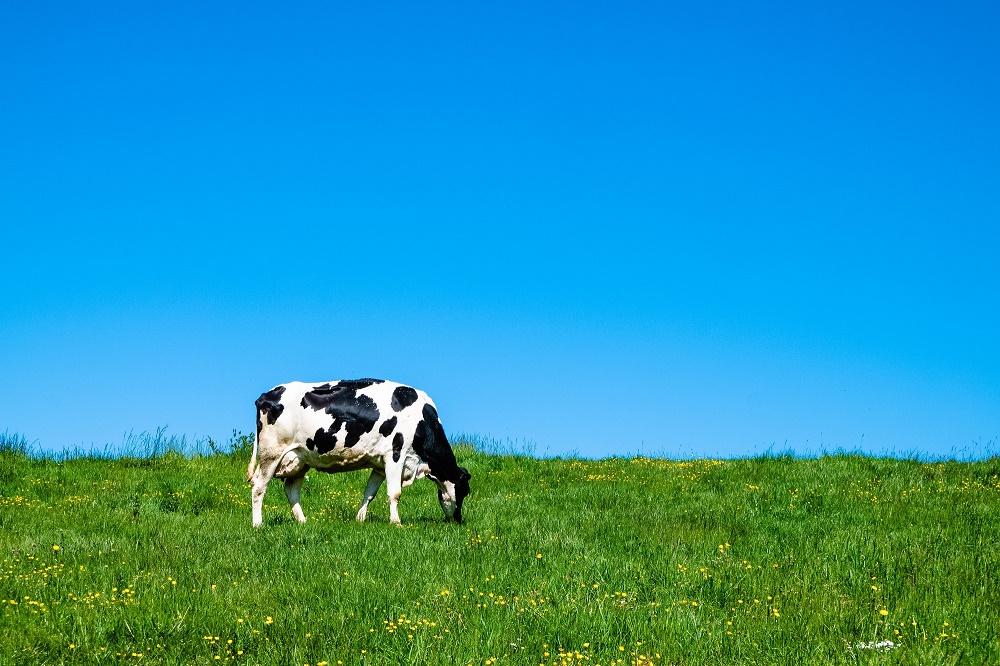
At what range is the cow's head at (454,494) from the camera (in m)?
15.5

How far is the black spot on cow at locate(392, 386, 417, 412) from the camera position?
1568 cm

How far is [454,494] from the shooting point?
15531 mm

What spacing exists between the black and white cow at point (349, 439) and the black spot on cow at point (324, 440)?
2 cm

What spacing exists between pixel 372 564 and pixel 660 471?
446 inches

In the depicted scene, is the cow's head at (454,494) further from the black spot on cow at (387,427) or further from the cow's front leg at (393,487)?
the black spot on cow at (387,427)

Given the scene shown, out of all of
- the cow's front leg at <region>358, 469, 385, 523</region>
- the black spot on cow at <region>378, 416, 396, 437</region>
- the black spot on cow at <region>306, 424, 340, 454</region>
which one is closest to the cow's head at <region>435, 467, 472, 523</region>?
the cow's front leg at <region>358, 469, 385, 523</region>

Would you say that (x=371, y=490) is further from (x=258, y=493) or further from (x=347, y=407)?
(x=258, y=493)

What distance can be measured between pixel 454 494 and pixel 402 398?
6.22ft

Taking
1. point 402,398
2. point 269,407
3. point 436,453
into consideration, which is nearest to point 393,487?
point 436,453

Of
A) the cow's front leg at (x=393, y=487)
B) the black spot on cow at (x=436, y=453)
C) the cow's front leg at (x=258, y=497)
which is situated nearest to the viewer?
the cow's front leg at (x=393, y=487)

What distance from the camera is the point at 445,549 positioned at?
11734 mm

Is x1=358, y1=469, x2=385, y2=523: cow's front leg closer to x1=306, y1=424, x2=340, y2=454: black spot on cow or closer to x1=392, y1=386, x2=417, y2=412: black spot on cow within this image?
x1=306, y1=424, x2=340, y2=454: black spot on cow

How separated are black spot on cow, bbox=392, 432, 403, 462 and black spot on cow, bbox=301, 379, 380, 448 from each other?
1.47ft

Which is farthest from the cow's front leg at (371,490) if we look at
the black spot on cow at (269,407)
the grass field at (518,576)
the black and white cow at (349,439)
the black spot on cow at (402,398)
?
the black spot on cow at (269,407)
